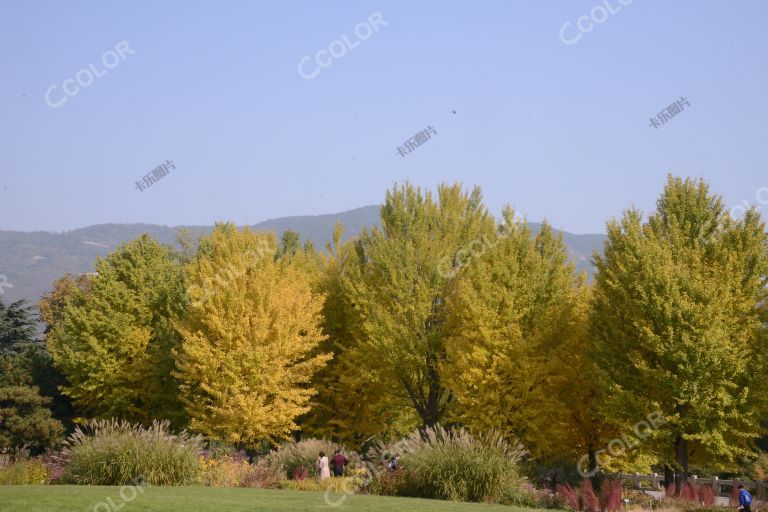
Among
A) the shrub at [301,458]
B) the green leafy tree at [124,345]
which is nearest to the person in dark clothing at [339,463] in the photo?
the shrub at [301,458]

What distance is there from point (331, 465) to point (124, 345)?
783 inches

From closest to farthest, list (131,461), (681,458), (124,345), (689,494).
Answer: (131,461), (689,494), (681,458), (124,345)

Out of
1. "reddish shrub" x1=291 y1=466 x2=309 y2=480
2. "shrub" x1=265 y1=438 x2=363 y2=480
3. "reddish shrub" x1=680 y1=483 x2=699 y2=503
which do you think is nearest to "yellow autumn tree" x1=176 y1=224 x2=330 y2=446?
"shrub" x1=265 y1=438 x2=363 y2=480

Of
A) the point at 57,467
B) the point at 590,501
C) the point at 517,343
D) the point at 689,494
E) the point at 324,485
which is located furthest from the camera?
the point at 517,343

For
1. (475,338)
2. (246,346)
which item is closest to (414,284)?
→ (475,338)

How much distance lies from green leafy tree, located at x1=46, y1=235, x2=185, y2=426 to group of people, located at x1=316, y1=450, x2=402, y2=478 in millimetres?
15671

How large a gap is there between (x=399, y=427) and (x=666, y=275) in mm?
20864

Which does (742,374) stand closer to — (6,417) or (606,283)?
(606,283)

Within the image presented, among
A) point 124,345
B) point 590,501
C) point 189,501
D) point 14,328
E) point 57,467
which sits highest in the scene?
point 14,328

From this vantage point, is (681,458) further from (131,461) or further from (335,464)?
(131,461)

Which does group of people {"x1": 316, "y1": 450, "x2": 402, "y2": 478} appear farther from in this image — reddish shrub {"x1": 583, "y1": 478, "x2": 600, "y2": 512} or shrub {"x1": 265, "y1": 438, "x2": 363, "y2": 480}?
reddish shrub {"x1": 583, "y1": 478, "x2": 600, "y2": 512}

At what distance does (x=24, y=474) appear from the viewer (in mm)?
25562

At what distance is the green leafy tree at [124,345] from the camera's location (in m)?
45.2

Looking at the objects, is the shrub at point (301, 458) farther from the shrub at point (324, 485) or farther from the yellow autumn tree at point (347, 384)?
the yellow autumn tree at point (347, 384)
